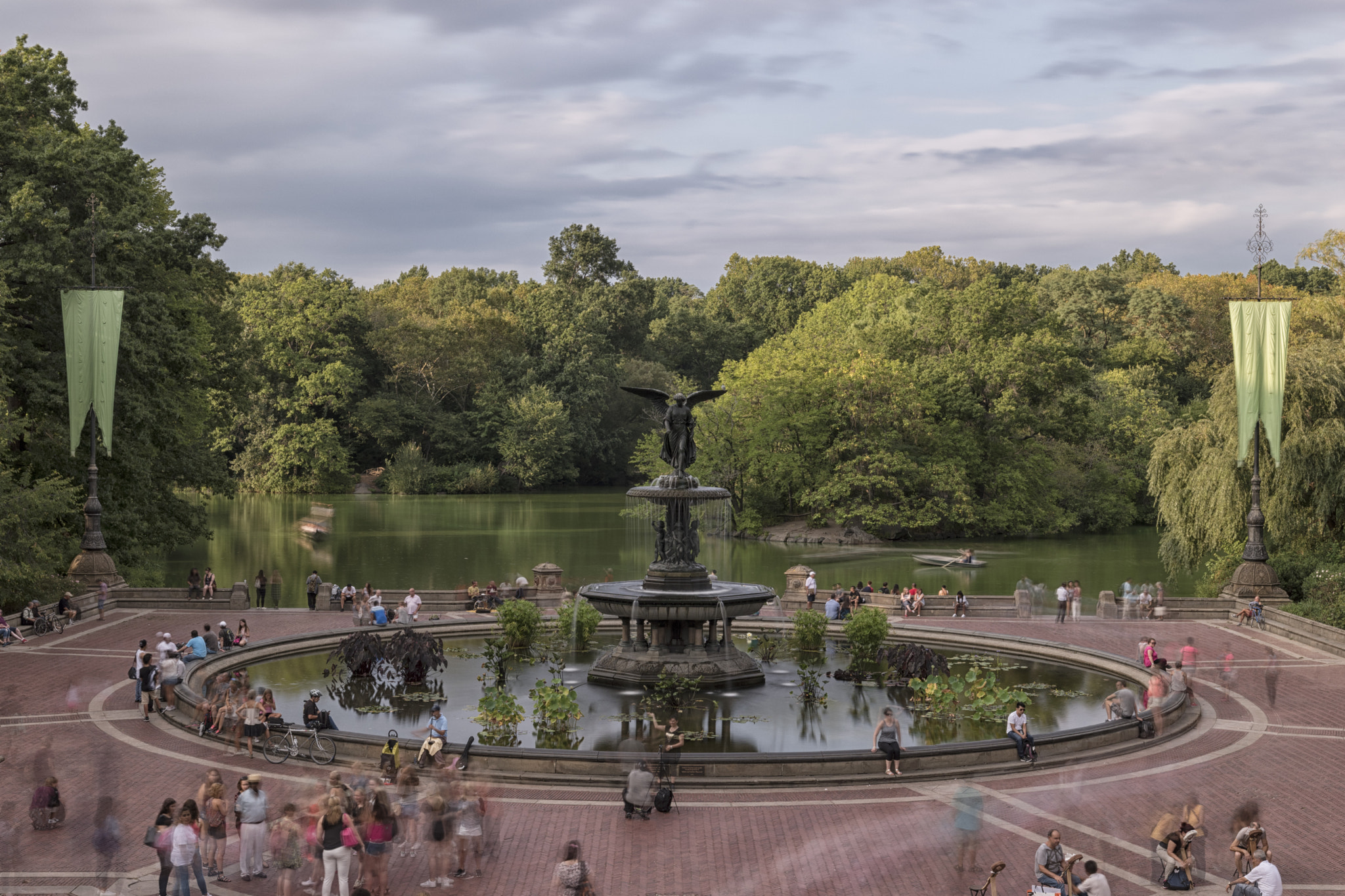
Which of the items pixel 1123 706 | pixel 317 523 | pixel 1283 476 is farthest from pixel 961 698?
pixel 317 523

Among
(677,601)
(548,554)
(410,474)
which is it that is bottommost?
(548,554)

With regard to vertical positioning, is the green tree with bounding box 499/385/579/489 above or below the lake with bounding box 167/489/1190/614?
above

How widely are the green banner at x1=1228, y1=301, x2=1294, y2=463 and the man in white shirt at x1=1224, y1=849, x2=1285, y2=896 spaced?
25674mm

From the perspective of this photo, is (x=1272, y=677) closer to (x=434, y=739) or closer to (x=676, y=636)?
(x=676, y=636)

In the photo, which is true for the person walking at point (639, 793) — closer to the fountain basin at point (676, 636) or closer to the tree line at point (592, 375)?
the fountain basin at point (676, 636)

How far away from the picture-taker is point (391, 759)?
18.3m

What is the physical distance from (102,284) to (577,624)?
60.1 feet

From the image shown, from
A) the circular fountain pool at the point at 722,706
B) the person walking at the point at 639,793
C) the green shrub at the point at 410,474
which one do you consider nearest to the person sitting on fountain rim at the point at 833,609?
the circular fountain pool at the point at 722,706

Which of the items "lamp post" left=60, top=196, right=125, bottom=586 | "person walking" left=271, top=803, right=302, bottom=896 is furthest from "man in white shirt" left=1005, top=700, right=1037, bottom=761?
"lamp post" left=60, top=196, right=125, bottom=586

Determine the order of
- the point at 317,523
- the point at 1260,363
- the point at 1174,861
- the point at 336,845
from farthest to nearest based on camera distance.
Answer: the point at 317,523 → the point at 1260,363 → the point at 1174,861 → the point at 336,845

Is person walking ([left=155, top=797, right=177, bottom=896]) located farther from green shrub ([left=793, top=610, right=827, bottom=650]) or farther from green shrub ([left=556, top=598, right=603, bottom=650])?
green shrub ([left=793, top=610, right=827, bottom=650])

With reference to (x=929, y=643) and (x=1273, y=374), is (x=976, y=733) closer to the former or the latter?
(x=929, y=643)

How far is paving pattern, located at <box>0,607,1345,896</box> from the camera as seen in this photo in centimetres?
1426

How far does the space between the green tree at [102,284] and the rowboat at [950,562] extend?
29.8 metres
